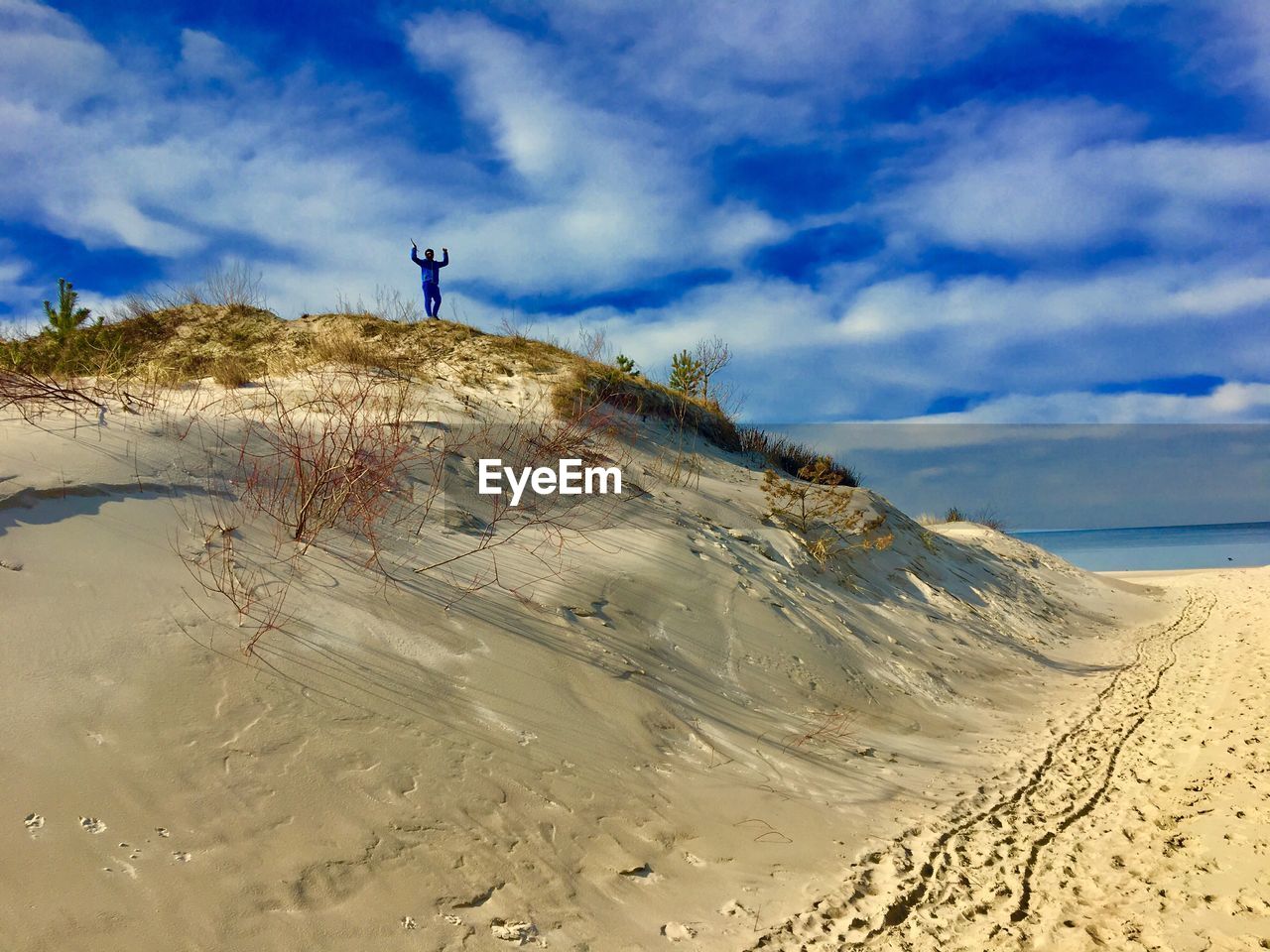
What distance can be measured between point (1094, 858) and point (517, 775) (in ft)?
9.15

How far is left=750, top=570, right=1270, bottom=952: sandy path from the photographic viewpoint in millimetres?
2969

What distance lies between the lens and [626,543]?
659cm

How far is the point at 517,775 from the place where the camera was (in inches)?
137

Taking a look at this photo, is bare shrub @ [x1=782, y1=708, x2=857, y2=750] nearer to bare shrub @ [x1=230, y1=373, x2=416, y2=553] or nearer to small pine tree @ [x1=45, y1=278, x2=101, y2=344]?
bare shrub @ [x1=230, y1=373, x2=416, y2=553]

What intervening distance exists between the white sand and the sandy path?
0.02 m

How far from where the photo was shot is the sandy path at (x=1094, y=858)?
2.97 meters

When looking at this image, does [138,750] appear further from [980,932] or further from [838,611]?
[838,611]

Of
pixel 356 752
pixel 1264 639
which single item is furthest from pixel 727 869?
pixel 1264 639

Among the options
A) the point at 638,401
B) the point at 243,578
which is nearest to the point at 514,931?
the point at 243,578

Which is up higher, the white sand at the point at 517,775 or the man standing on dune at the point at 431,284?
the man standing on dune at the point at 431,284

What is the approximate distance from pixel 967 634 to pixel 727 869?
632 centimetres

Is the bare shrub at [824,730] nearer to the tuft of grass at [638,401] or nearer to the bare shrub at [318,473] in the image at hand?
the bare shrub at [318,473]

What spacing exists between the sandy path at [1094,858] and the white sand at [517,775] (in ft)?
0.06

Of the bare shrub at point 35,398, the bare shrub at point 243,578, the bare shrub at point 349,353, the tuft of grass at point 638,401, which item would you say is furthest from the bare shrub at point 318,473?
the tuft of grass at point 638,401
